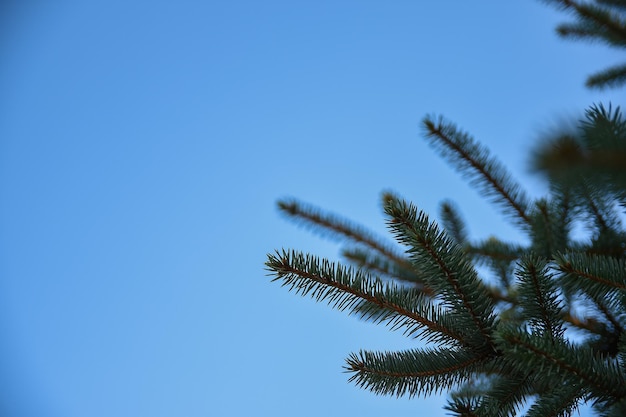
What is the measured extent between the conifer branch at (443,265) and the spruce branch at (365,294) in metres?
0.05

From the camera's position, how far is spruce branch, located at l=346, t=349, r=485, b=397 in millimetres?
1103

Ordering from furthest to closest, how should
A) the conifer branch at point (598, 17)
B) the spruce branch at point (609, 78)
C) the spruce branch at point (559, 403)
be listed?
1. the spruce branch at point (609, 78)
2. the conifer branch at point (598, 17)
3. the spruce branch at point (559, 403)

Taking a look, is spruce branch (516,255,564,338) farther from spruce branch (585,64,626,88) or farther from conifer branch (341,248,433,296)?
spruce branch (585,64,626,88)

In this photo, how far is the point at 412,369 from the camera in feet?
3.62

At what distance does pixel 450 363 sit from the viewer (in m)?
1.10

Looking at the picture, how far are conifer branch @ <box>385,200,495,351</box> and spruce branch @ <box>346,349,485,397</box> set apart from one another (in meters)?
0.06

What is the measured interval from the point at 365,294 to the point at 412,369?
7.3 inches

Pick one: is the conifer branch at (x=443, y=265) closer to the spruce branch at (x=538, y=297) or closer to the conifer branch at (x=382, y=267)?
the spruce branch at (x=538, y=297)

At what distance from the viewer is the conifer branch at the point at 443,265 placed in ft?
3.46

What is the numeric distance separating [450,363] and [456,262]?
22 cm

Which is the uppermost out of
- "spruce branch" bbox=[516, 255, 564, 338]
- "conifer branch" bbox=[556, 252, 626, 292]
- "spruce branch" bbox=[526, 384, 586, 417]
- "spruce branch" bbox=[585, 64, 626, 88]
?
"spruce branch" bbox=[585, 64, 626, 88]

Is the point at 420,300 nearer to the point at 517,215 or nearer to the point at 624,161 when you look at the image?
the point at 624,161

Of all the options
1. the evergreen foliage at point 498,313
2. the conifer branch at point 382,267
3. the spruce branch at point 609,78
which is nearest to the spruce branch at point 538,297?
the evergreen foliage at point 498,313

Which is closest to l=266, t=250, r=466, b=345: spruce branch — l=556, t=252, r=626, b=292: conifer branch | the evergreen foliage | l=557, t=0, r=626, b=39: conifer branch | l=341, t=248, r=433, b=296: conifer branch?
the evergreen foliage
